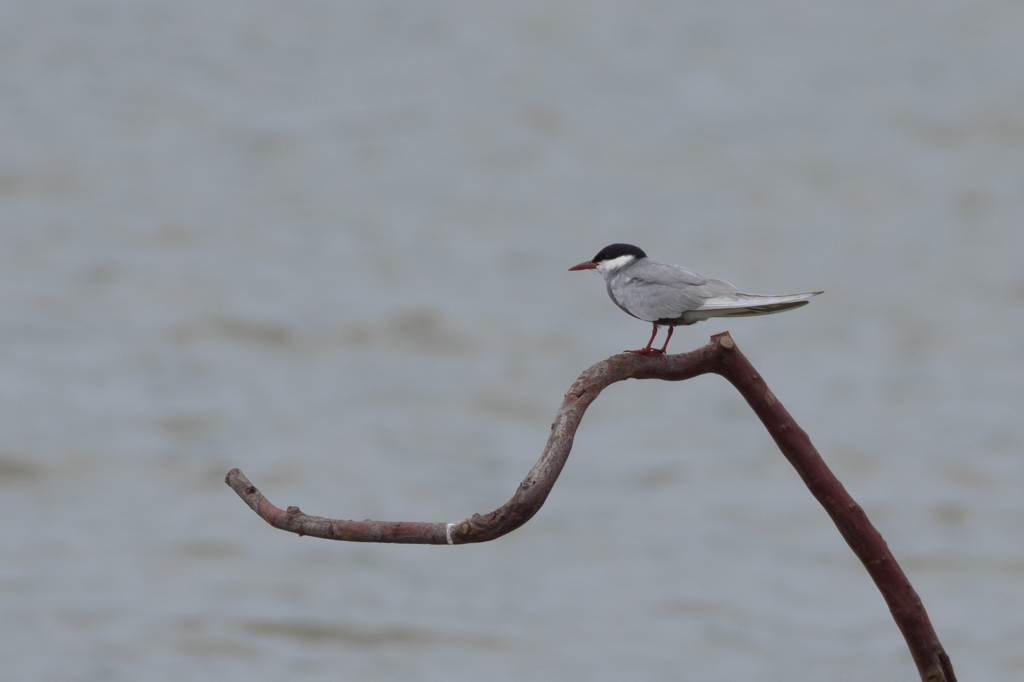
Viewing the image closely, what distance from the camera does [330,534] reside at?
10.4ft

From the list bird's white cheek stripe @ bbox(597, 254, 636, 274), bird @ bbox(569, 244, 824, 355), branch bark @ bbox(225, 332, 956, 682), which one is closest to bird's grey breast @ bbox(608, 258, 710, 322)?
bird @ bbox(569, 244, 824, 355)

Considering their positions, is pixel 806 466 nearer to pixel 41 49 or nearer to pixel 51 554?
pixel 51 554

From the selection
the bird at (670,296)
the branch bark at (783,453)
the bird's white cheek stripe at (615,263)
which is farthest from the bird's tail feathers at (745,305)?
the bird's white cheek stripe at (615,263)

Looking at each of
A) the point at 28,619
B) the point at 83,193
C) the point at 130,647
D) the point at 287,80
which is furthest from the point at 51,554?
the point at 287,80

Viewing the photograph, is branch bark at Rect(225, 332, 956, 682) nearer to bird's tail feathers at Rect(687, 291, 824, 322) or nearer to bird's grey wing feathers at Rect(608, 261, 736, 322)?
bird's tail feathers at Rect(687, 291, 824, 322)

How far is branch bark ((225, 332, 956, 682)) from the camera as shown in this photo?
3201 mm

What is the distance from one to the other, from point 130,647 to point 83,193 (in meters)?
15.6

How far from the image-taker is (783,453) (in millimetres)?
3635

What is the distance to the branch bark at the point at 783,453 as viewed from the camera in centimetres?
320

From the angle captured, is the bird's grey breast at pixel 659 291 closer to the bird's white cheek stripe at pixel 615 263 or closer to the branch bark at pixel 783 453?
the bird's white cheek stripe at pixel 615 263

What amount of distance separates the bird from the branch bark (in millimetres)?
160

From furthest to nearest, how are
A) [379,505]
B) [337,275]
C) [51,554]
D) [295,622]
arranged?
[337,275], [379,505], [51,554], [295,622]

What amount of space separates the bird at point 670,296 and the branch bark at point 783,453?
0.16m

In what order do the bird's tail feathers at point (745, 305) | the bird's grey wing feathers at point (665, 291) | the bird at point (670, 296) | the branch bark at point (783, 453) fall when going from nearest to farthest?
the branch bark at point (783, 453) → the bird's tail feathers at point (745, 305) → the bird at point (670, 296) → the bird's grey wing feathers at point (665, 291)
